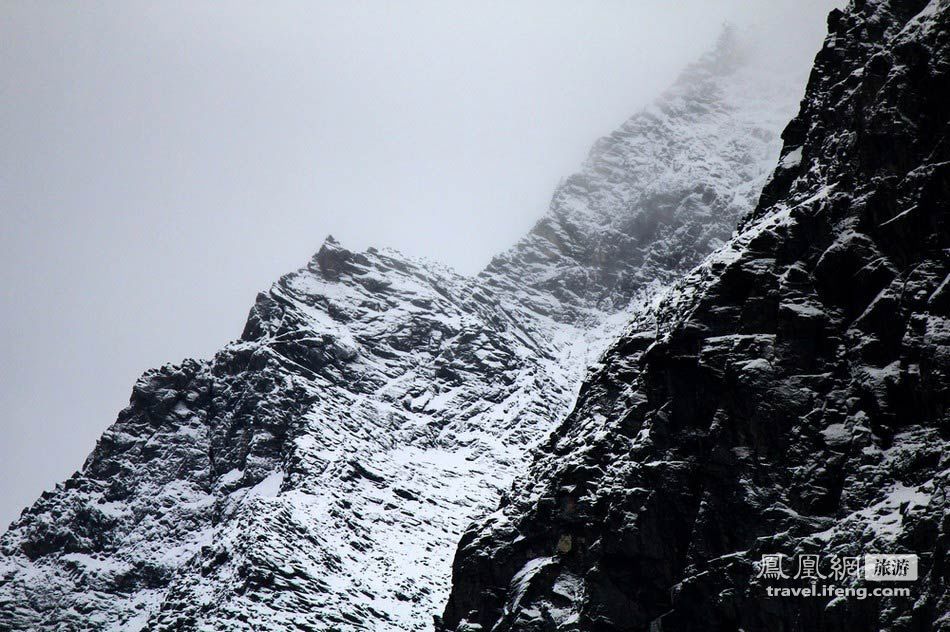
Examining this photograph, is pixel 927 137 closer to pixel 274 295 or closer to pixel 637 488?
pixel 637 488

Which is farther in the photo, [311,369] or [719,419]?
[311,369]

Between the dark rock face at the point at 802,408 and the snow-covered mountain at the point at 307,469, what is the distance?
3707cm

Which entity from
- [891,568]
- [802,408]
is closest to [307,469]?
[802,408]

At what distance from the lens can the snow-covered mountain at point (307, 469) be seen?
11600 centimetres

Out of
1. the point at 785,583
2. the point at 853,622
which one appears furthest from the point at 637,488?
the point at 853,622

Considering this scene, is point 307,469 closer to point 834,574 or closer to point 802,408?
point 802,408

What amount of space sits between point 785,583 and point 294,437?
98.2 m

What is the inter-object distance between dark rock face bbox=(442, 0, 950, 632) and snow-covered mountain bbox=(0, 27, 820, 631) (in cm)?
3707

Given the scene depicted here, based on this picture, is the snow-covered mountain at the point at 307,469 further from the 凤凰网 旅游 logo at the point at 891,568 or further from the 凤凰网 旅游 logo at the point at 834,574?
the 凤凰网 旅游 logo at the point at 891,568

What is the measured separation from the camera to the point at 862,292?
54531 mm

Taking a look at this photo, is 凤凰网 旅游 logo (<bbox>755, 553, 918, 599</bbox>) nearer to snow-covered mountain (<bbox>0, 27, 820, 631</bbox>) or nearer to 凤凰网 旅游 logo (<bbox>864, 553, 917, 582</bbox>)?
凤凰网 旅游 logo (<bbox>864, 553, 917, 582</bbox>)

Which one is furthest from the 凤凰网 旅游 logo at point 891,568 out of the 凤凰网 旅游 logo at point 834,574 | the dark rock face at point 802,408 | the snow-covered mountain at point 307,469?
the snow-covered mountain at point 307,469

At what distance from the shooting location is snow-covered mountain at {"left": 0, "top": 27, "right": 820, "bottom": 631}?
116000 millimetres

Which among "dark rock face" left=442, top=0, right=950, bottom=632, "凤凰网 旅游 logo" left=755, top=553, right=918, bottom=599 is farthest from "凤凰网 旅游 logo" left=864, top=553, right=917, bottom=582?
"dark rock face" left=442, top=0, right=950, bottom=632
